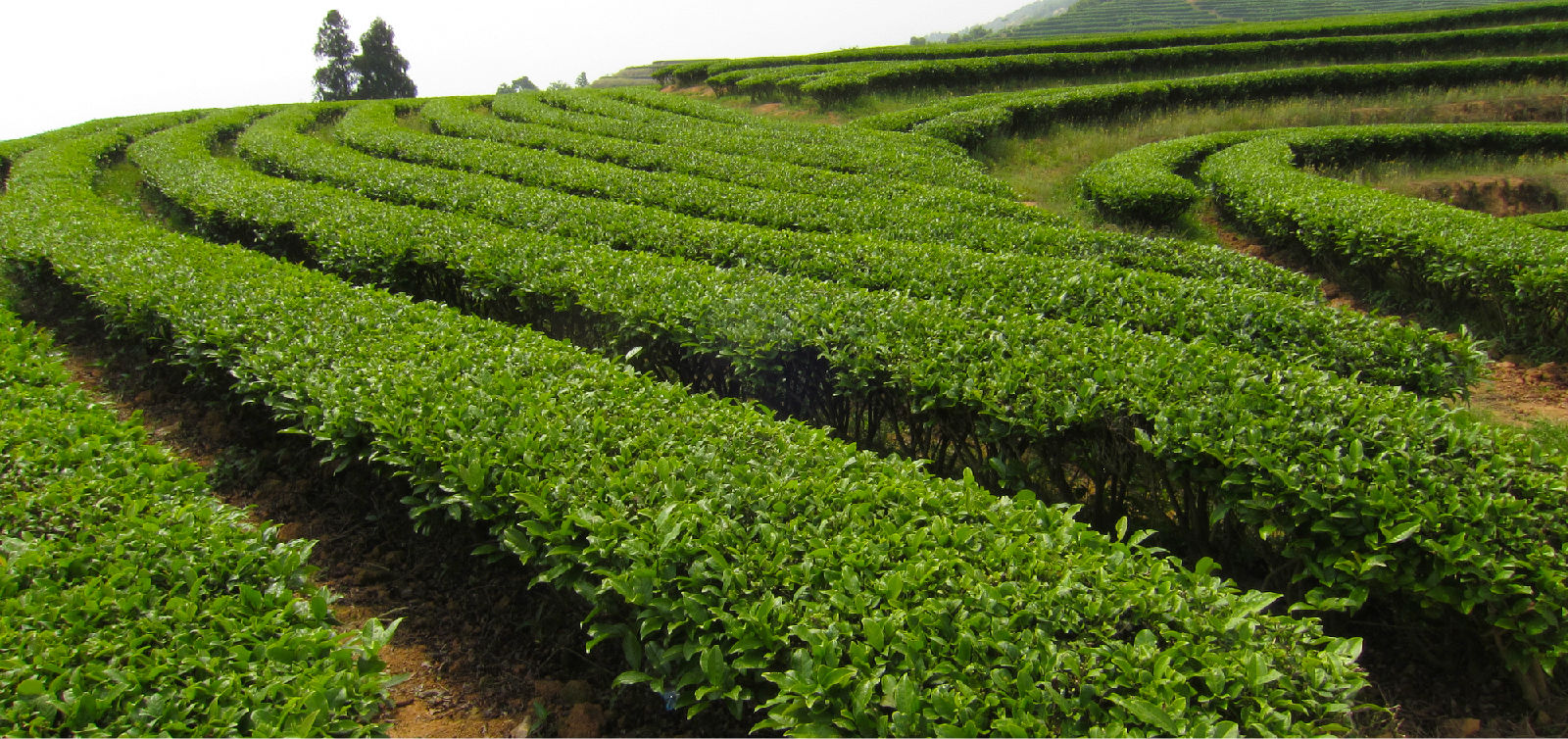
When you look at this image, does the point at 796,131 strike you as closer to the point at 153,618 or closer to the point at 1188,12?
the point at 153,618

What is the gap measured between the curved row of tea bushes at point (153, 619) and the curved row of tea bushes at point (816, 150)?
11.9 meters

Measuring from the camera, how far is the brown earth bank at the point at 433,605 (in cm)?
365

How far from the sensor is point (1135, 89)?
2184 centimetres

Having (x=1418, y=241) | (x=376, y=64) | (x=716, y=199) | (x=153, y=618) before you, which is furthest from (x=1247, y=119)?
(x=376, y=64)

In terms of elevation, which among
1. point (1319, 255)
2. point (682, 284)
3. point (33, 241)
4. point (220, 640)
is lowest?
point (1319, 255)

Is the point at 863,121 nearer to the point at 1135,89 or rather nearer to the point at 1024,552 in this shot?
the point at 1135,89

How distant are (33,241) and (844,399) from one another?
10082 mm

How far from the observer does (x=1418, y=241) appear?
29.5ft

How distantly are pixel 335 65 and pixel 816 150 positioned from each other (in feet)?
148

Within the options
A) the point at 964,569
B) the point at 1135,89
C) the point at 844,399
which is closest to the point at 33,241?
the point at 844,399

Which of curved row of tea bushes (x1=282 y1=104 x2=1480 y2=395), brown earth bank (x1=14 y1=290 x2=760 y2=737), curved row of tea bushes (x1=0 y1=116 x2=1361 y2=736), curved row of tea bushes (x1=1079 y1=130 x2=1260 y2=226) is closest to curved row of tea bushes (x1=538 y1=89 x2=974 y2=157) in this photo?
curved row of tea bushes (x1=1079 y1=130 x2=1260 y2=226)

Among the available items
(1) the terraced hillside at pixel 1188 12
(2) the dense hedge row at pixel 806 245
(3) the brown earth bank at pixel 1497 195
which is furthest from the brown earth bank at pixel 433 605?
(1) the terraced hillside at pixel 1188 12

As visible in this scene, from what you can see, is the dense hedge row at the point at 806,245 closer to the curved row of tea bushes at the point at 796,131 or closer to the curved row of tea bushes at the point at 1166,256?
the curved row of tea bushes at the point at 1166,256

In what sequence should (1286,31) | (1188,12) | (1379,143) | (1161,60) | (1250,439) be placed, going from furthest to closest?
1. (1188,12)
2. (1286,31)
3. (1161,60)
4. (1379,143)
5. (1250,439)
